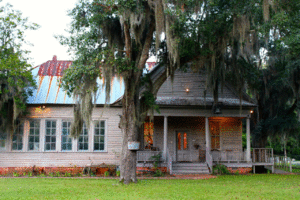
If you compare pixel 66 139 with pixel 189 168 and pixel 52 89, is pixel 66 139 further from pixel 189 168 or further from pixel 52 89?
pixel 189 168

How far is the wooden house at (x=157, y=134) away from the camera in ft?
54.6

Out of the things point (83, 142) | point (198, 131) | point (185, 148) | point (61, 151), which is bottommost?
point (61, 151)

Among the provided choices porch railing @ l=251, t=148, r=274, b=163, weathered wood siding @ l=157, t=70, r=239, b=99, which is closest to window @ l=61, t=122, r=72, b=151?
weathered wood siding @ l=157, t=70, r=239, b=99

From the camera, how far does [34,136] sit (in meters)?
17.1

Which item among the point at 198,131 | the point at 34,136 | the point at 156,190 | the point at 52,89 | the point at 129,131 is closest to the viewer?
the point at 156,190

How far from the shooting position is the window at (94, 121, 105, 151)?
17089 mm

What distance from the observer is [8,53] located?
50.2 ft

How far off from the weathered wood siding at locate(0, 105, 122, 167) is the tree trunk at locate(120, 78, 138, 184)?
3960mm

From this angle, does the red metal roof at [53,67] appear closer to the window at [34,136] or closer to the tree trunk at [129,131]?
the window at [34,136]

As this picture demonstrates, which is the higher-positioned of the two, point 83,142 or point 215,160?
point 83,142

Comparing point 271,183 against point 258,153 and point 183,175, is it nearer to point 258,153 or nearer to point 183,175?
point 183,175

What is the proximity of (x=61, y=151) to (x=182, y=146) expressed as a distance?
A: 20.4 ft

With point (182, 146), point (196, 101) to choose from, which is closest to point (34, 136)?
point (182, 146)

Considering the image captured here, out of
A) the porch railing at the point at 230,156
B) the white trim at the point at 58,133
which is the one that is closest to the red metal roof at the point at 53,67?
the white trim at the point at 58,133
